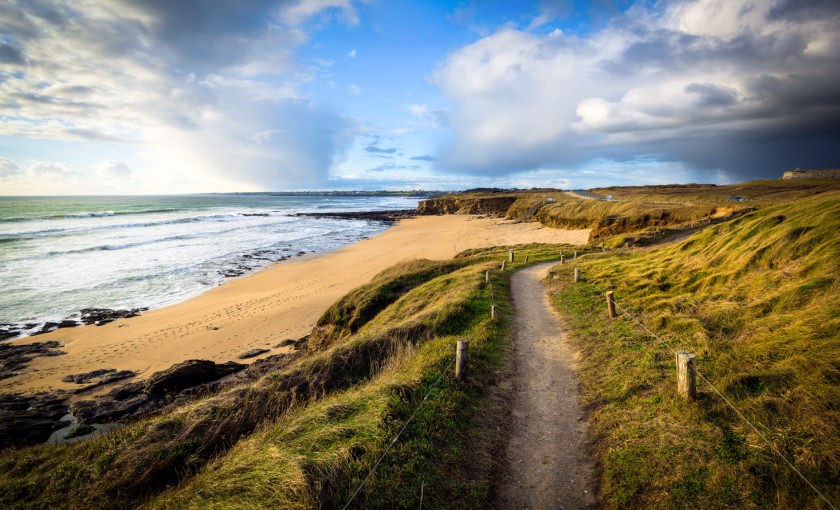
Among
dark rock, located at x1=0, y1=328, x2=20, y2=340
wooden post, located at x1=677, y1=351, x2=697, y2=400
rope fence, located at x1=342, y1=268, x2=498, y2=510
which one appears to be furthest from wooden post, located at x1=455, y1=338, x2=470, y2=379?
dark rock, located at x1=0, y1=328, x2=20, y2=340

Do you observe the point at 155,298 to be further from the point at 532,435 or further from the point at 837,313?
the point at 837,313

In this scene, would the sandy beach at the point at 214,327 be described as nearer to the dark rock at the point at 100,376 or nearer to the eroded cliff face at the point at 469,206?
the dark rock at the point at 100,376

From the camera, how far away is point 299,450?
5910 mm

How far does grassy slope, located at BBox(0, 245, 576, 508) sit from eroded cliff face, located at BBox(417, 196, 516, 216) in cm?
8109

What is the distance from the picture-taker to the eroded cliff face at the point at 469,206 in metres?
90.8

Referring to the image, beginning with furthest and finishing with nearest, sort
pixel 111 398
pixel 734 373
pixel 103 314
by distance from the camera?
pixel 103 314 < pixel 111 398 < pixel 734 373

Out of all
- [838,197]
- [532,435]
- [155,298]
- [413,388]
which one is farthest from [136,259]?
[838,197]

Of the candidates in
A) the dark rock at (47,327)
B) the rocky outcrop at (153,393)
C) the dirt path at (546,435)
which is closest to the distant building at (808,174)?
the dirt path at (546,435)

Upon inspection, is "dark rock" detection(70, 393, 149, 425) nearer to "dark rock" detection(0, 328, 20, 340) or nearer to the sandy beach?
the sandy beach

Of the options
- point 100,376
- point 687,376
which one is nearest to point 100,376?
point 100,376

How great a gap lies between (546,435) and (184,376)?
13860 millimetres

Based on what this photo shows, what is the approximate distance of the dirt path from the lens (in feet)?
18.6

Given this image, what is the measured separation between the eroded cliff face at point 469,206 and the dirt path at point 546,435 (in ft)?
256

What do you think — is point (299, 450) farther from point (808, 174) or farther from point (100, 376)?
point (808, 174)
